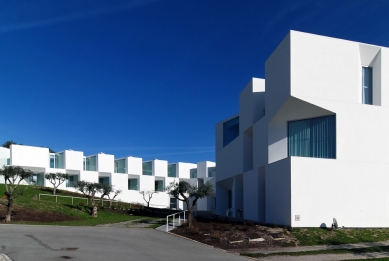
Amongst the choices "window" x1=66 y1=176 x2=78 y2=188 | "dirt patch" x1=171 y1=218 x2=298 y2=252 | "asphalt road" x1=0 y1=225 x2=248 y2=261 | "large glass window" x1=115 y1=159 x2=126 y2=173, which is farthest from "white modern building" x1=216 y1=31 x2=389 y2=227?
"large glass window" x1=115 y1=159 x2=126 y2=173

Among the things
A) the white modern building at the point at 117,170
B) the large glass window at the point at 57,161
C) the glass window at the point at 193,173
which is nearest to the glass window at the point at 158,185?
the white modern building at the point at 117,170

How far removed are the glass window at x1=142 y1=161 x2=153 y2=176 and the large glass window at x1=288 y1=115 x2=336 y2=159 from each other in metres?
41.6

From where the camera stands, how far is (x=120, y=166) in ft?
192

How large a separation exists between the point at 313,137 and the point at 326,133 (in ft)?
2.94

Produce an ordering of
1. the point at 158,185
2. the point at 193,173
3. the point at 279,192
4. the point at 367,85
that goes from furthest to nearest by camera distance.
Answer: the point at 158,185, the point at 193,173, the point at 367,85, the point at 279,192

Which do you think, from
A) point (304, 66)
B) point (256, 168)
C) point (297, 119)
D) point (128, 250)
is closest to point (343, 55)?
point (304, 66)

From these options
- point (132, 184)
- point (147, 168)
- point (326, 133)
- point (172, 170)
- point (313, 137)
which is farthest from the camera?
point (172, 170)

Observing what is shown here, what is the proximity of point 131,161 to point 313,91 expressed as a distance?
4289cm

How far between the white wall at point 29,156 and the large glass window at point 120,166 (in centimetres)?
1104

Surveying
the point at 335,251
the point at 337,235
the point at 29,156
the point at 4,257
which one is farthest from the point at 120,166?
the point at 4,257

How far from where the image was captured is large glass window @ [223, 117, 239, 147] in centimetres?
3544

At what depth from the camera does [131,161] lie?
58875mm

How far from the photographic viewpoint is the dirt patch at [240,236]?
15414 mm

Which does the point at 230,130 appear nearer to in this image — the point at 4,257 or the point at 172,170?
the point at 4,257
